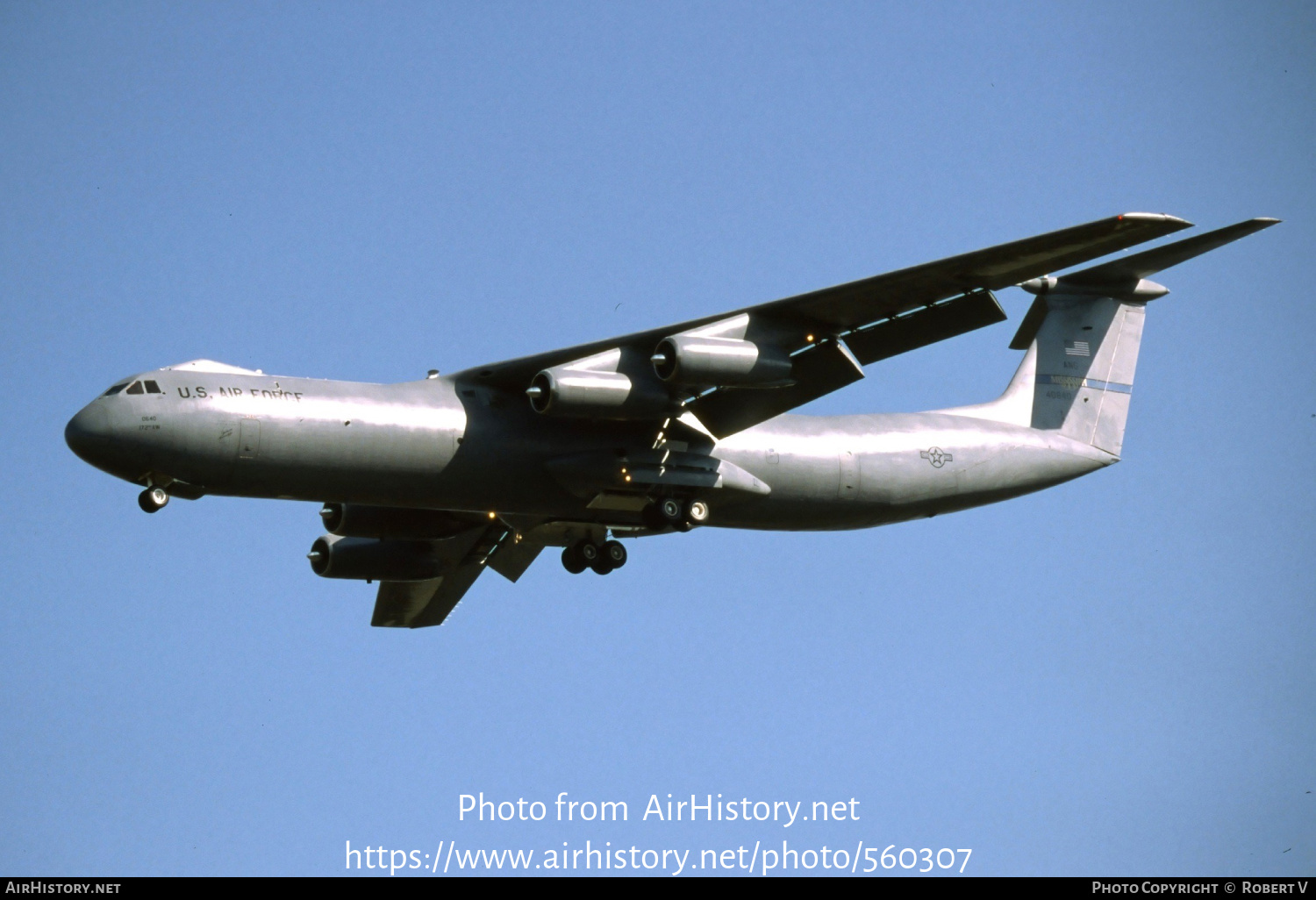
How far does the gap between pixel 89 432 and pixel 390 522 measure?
5.79m

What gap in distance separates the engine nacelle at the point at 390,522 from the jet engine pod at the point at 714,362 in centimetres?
458

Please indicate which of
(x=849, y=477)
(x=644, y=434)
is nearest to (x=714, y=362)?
(x=644, y=434)

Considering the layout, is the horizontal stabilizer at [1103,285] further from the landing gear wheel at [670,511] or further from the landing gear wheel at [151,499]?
the landing gear wheel at [151,499]

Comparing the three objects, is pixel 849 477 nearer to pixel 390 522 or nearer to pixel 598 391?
pixel 598 391

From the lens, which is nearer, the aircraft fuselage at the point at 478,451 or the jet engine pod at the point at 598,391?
the aircraft fuselage at the point at 478,451

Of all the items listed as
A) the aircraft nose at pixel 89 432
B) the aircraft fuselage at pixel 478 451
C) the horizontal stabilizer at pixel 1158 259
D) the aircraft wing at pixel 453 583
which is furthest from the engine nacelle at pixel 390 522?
the horizontal stabilizer at pixel 1158 259

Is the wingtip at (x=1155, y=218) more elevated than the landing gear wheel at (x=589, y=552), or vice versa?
the wingtip at (x=1155, y=218)

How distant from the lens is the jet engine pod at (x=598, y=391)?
21.1 m

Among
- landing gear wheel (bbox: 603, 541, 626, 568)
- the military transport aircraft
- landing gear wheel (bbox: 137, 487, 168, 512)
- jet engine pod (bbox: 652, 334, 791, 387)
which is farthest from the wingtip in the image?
landing gear wheel (bbox: 137, 487, 168, 512)

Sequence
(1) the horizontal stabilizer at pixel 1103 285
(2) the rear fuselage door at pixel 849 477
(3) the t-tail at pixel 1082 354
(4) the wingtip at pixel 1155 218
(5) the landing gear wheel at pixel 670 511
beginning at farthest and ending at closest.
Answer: (3) the t-tail at pixel 1082 354, (1) the horizontal stabilizer at pixel 1103 285, (2) the rear fuselage door at pixel 849 477, (5) the landing gear wheel at pixel 670 511, (4) the wingtip at pixel 1155 218

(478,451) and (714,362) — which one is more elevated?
(714,362)

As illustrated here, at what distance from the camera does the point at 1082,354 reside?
89.0 ft

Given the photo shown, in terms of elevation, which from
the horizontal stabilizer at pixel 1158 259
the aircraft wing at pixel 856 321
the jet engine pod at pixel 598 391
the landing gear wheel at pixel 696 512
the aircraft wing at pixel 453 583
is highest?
the horizontal stabilizer at pixel 1158 259
